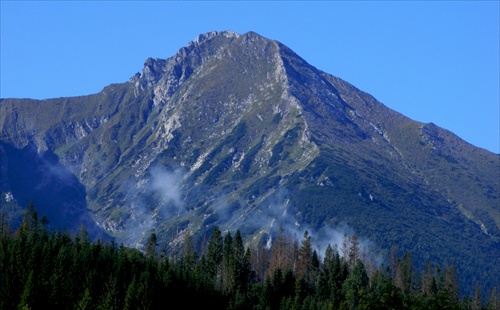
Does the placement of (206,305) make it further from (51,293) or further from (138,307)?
(51,293)

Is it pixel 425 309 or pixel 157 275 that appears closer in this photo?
pixel 425 309

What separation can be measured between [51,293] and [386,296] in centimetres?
6429

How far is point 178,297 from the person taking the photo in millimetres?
195625

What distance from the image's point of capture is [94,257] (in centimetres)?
19988

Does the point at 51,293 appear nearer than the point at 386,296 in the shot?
Yes

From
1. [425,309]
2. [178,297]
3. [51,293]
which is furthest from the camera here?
[178,297]

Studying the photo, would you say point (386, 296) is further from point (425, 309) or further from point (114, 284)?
point (114, 284)

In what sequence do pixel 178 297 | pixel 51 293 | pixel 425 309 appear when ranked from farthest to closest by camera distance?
pixel 178 297 → pixel 425 309 → pixel 51 293

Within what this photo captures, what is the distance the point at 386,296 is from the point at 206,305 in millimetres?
37206

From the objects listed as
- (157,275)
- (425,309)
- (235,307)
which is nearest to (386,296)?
(425,309)

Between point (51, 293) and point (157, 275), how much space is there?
30.4m

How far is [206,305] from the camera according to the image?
655 ft

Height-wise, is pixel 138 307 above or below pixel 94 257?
below

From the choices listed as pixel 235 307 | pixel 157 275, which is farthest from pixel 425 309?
pixel 157 275
